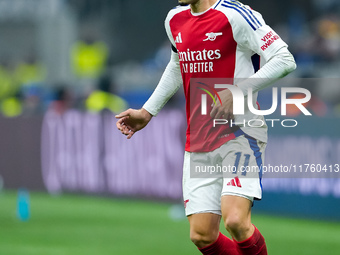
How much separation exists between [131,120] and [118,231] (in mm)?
4518

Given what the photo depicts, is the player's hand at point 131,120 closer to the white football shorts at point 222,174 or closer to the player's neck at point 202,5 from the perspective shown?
the white football shorts at point 222,174

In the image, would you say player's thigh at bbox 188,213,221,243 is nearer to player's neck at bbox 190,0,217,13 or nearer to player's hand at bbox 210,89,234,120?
player's hand at bbox 210,89,234,120

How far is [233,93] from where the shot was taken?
6.31m

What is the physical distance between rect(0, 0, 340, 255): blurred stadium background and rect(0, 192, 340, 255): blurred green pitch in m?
0.01

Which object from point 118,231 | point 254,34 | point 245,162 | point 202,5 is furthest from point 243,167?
point 118,231

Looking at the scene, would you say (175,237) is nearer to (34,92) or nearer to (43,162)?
(43,162)

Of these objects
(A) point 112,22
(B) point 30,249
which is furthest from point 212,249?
(A) point 112,22

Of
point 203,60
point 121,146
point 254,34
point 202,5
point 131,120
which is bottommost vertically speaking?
point 121,146

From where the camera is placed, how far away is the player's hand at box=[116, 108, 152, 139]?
6.97 m

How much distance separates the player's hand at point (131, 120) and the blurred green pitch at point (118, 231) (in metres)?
2.80

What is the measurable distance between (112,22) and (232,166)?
16404 millimetres

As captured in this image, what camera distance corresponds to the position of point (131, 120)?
7023 millimetres

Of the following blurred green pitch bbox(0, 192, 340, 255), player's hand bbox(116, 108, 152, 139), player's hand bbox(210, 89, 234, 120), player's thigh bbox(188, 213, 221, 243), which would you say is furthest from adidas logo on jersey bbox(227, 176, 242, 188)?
blurred green pitch bbox(0, 192, 340, 255)

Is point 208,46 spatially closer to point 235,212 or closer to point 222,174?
point 222,174
